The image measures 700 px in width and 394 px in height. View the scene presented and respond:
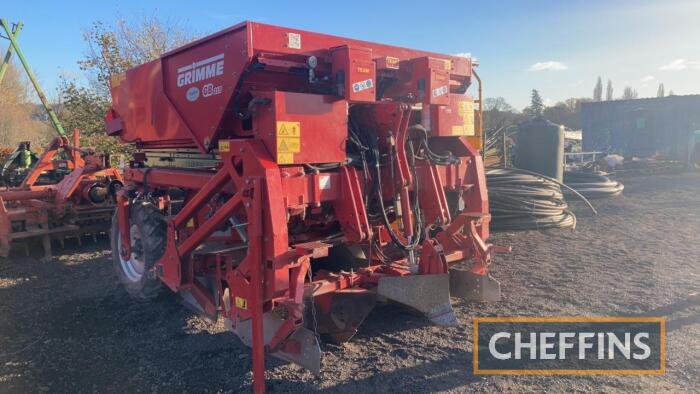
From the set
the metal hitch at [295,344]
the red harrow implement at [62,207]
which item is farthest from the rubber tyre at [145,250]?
the red harrow implement at [62,207]

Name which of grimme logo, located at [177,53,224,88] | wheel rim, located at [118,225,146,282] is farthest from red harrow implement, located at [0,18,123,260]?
grimme logo, located at [177,53,224,88]

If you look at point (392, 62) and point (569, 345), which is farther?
point (392, 62)

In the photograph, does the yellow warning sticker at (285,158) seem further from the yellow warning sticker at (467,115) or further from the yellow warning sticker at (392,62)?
the yellow warning sticker at (467,115)

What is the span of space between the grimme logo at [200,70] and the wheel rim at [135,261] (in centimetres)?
159

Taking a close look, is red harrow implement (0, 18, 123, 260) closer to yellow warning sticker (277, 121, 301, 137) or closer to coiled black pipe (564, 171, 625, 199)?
yellow warning sticker (277, 121, 301, 137)

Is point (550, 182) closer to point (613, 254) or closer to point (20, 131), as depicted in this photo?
point (613, 254)

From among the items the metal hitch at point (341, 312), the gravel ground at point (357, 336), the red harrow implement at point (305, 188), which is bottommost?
the gravel ground at point (357, 336)

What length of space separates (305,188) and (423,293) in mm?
1137

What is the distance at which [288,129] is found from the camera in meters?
3.54

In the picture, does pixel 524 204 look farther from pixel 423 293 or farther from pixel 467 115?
pixel 423 293

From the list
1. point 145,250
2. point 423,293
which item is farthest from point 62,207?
point 423,293

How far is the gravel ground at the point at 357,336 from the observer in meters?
3.34

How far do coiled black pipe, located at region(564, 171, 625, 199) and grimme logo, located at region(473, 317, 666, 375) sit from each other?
780 cm

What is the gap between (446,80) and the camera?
431 centimetres
